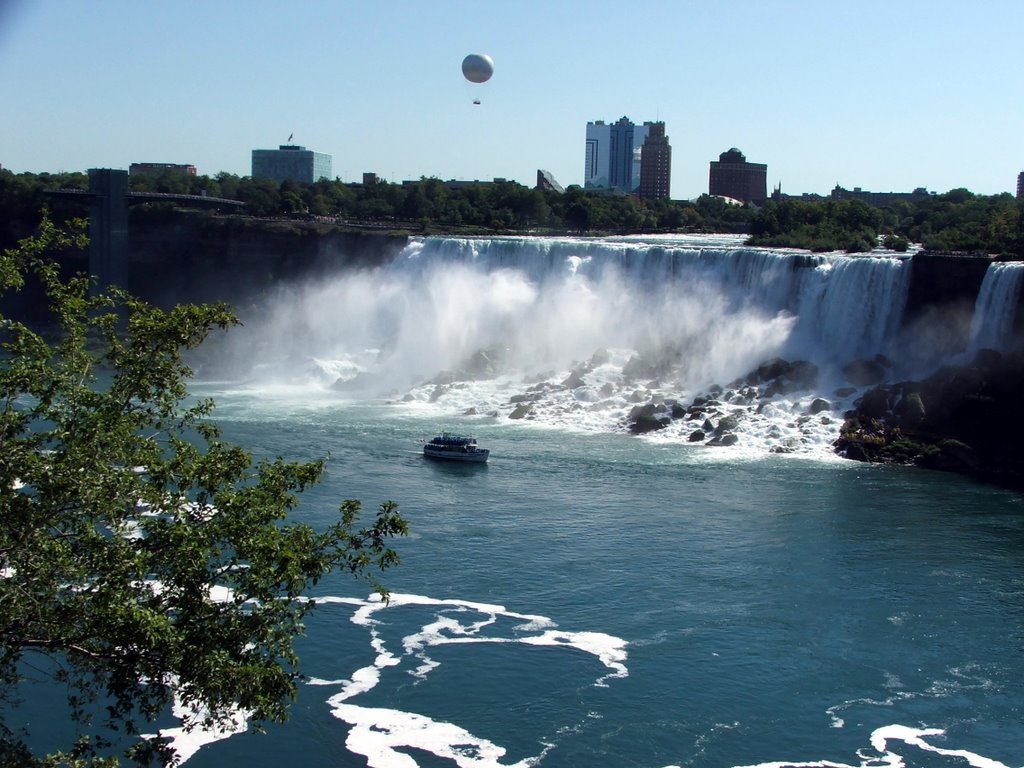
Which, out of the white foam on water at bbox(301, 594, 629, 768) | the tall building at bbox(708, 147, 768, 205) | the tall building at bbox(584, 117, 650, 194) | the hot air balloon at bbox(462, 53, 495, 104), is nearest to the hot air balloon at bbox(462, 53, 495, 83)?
the hot air balloon at bbox(462, 53, 495, 104)

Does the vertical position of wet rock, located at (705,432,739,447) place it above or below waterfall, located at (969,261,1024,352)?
below

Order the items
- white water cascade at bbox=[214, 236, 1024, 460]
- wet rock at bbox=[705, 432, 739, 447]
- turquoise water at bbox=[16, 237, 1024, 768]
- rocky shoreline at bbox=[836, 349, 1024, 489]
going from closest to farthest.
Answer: turquoise water at bbox=[16, 237, 1024, 768]
rocky shoreline at bbox=[836, 349, 1024, 489]
wet rock at bbox=[705, 432, 739, 447]
white water cascade at bbox=[214, 236, 1024, 460]

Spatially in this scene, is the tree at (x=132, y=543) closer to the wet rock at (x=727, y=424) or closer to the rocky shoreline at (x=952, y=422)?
the rocky shoreline at (x=952, y=422)

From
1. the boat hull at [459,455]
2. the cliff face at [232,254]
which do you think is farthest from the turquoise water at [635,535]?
the cliff face at [232,254]

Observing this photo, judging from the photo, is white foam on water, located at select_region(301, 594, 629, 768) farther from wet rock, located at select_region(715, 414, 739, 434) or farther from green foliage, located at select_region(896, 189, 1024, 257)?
green foliage, located at select_region(896, 189, 1024, 257)

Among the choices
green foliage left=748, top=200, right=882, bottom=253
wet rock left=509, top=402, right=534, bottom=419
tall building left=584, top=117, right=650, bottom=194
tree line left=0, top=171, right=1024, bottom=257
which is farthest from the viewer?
tall building left=584, top=117, right=650, bottom=194

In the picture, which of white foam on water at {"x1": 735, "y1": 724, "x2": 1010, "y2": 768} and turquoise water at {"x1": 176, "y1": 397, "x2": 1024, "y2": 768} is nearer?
white foam on water at {"x1": 735, "y1": 724, "x2": 1010, "y2": 768}
